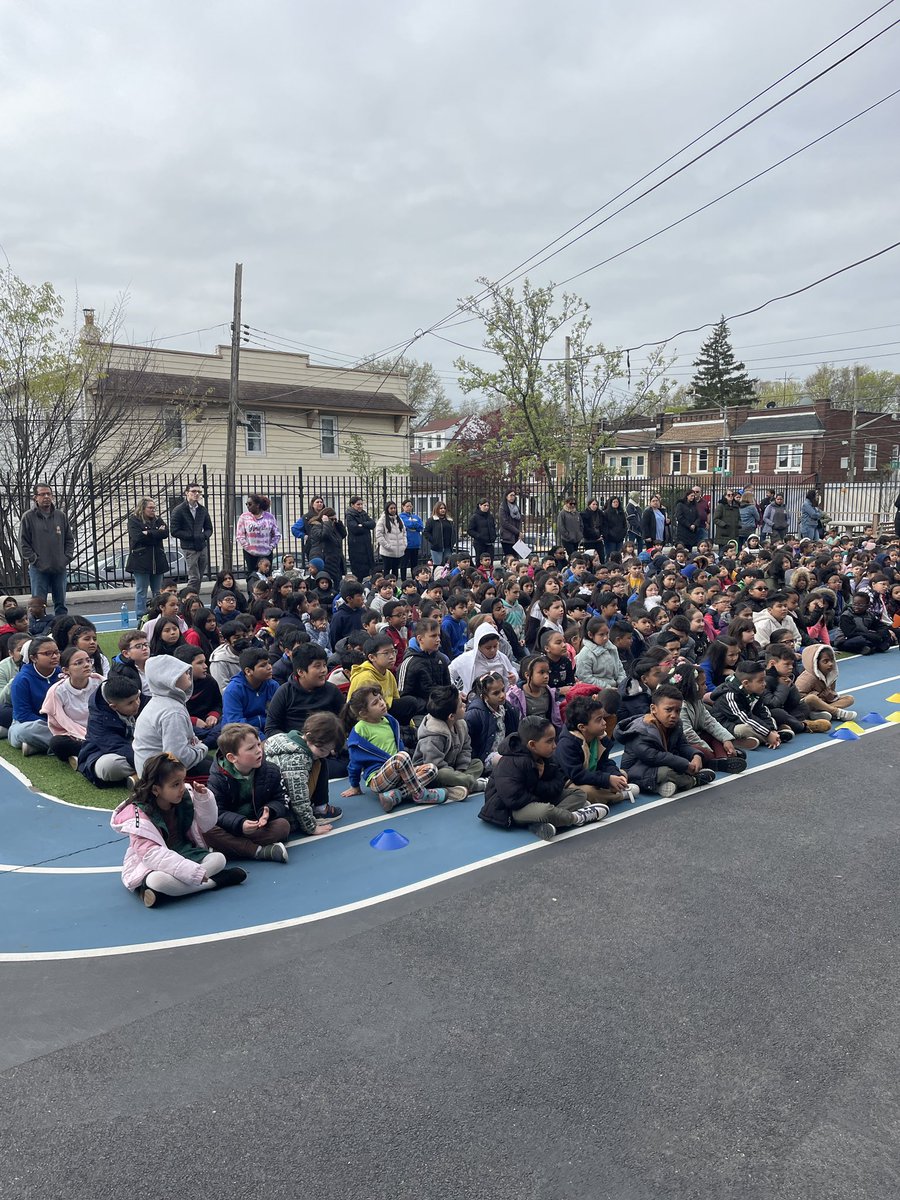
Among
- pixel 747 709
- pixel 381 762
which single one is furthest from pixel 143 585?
pixel 747 709

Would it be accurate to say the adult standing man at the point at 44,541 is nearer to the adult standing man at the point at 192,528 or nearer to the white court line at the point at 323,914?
the adult standing man at the point at 192,528

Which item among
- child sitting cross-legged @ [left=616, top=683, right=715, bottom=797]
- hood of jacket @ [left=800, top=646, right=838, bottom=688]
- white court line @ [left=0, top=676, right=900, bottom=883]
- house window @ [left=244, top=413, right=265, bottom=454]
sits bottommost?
white court line @ [left=0, top=676, right=900, bottom=883]

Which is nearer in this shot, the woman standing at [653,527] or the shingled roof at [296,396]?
the woman standing at [653,527]

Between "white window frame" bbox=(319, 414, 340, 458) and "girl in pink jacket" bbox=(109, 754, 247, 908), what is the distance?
28.7 m

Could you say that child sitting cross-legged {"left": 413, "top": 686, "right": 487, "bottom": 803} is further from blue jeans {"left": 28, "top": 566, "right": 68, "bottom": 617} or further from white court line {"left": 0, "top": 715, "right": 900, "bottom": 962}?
blue jeans {"left": 28, "top": 566, "right": 68, "bottom": 617}

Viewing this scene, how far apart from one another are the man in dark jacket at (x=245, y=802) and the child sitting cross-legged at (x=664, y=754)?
300 centimetres

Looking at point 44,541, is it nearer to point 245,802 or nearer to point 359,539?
point 359,539

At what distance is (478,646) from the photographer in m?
8.54

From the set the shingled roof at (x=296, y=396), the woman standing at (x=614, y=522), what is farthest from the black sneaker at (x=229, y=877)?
the shingled roof at (x=296, y=396)

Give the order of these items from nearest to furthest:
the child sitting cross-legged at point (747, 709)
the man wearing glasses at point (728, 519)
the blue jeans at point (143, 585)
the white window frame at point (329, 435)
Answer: the child sitting cross-legged at point (747, 709) → the blue jeans at point (143, 585) → the man wearing glasses at point (728, 519) → the white window frame at point (329, 435)

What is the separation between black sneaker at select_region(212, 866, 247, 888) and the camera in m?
5.44

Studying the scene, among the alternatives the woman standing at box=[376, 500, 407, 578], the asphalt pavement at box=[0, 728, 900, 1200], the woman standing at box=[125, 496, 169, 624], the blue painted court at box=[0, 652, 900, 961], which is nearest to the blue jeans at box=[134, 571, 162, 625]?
the woman standing at box=[125, 496, 169, 624]

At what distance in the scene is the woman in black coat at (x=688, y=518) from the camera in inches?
774

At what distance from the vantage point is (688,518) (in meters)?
19.7
